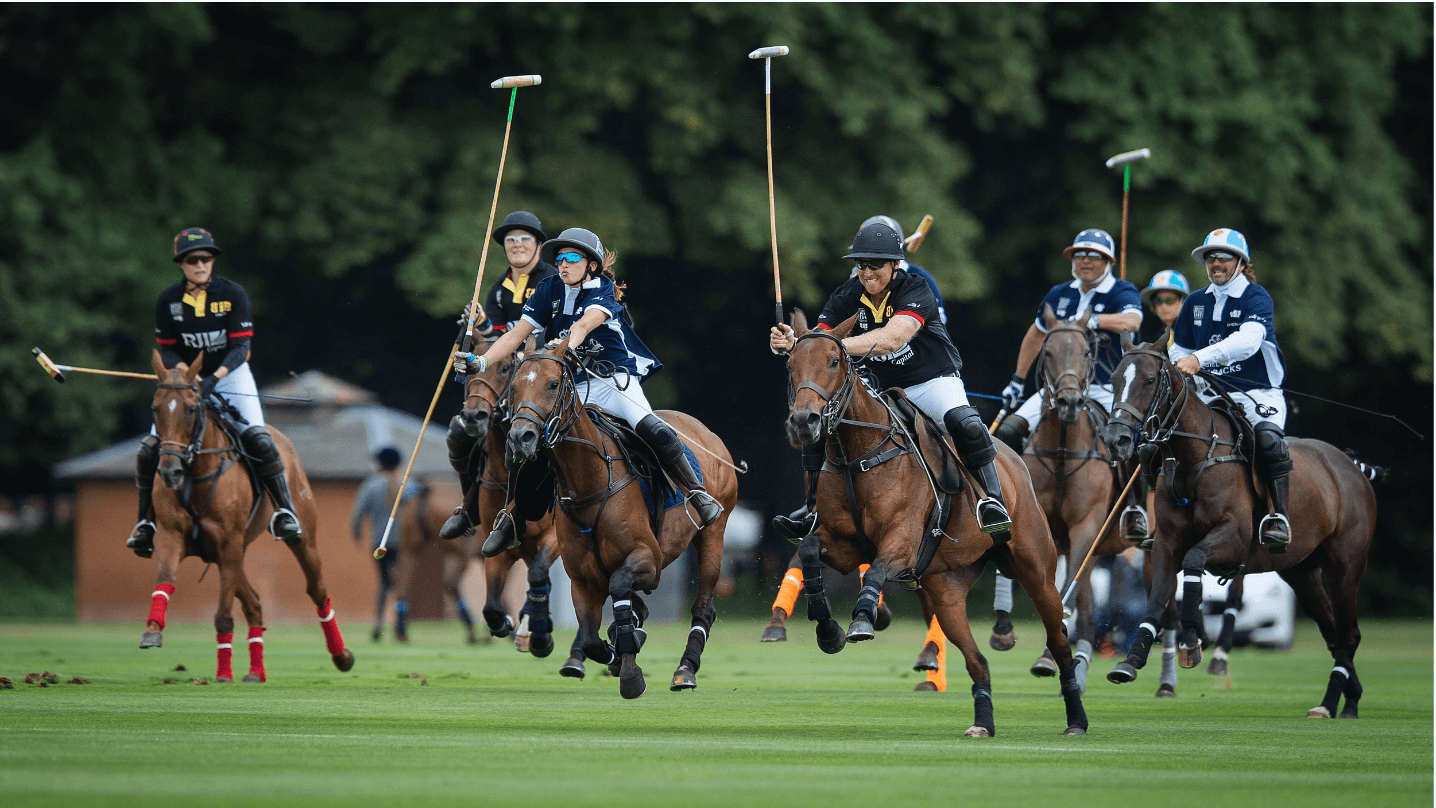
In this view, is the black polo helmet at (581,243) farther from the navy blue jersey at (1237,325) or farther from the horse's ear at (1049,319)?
the navy blue jersey at (1237,325)

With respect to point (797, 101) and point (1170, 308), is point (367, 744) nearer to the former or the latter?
point (1170, 308)

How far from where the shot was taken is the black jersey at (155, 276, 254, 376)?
14.9m

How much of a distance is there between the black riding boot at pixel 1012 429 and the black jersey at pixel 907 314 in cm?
343

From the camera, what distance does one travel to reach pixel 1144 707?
1397cm

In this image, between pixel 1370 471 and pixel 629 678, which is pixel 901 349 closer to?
pixel 629 678

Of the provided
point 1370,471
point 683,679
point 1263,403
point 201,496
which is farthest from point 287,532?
point 1370,471

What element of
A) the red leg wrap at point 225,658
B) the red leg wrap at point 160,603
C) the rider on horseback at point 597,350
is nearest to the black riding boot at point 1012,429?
the rider on horseback at point 597,350

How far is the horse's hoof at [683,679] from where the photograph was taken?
11.8 meters

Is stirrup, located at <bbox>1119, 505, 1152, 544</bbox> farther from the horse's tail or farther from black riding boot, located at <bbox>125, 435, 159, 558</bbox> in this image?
black riding boot, located at <bbox>125, 435, 159, 558</bbox>

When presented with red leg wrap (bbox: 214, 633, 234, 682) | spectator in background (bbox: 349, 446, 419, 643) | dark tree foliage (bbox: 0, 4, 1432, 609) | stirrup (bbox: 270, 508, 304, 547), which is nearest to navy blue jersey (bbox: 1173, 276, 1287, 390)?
stirrup (bbox: 270, 508, 304, 547)

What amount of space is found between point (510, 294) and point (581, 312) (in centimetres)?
223

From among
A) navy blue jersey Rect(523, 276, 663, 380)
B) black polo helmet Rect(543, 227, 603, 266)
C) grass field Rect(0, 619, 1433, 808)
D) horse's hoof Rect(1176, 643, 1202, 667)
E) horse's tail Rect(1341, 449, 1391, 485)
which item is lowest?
grass field Rect(0, 619, 1433, 808)

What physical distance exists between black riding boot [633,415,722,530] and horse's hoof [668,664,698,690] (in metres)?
1.00

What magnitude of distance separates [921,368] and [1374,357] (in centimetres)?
1956
